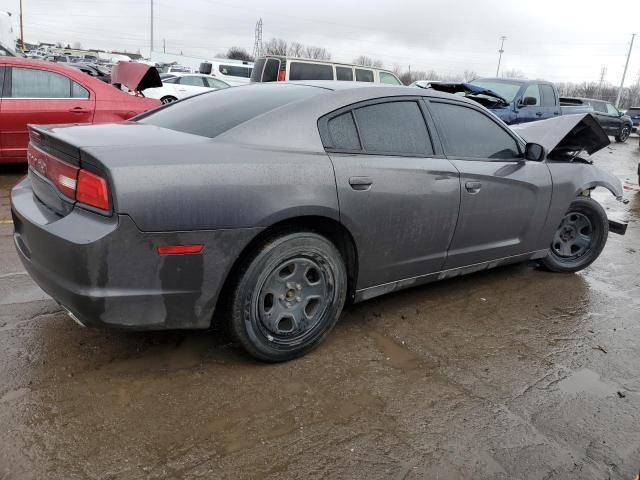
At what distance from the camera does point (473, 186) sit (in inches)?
137

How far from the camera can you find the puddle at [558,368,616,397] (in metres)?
2.83

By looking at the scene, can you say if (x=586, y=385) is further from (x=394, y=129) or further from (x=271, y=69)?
(x=271, y=69)

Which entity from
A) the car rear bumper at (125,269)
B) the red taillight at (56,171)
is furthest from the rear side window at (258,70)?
the car rear bumper at (125,269)

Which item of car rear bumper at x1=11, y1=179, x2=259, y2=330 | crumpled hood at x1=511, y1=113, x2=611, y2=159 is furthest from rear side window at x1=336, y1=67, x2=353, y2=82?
car rear bumper at x1=11, y1=179, x2=259, y2=330

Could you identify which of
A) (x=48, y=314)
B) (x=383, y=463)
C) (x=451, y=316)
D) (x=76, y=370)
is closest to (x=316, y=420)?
(x=383, y=463)

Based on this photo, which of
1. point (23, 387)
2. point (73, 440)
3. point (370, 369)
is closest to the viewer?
point (73, 440)

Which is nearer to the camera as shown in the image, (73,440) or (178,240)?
(73,440)

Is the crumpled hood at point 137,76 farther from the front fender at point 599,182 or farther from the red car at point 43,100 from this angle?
the front fender at point 599,182

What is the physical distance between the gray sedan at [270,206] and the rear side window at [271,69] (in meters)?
9.46

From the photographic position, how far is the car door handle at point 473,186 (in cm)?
343

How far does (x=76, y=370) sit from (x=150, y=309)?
648 millimetres

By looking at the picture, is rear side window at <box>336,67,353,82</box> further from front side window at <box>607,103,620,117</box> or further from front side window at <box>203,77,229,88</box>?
front side window at <box>607,103,620,117</box>

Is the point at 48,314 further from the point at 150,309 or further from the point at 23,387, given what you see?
the point at 150,309

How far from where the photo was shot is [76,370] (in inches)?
105
